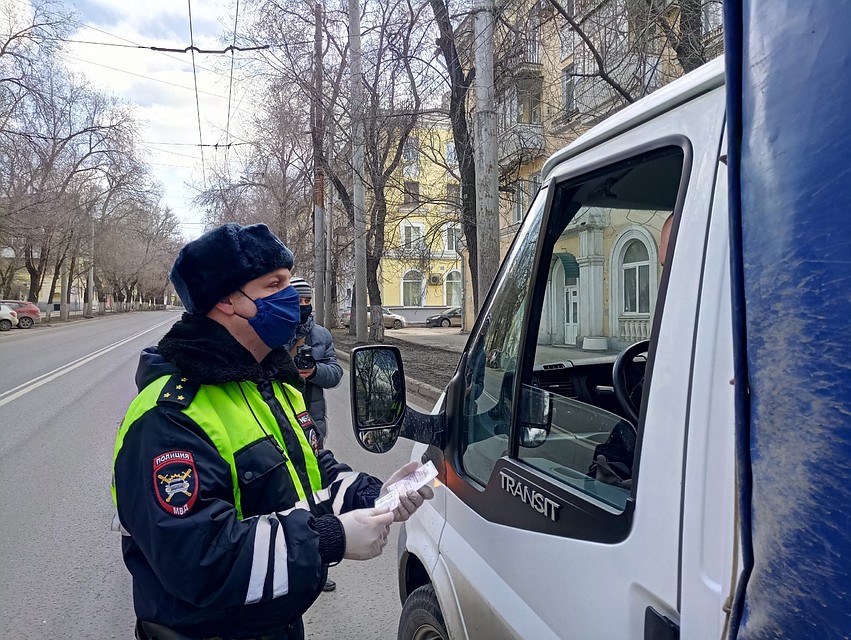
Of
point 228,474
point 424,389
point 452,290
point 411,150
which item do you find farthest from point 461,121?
point 452,290

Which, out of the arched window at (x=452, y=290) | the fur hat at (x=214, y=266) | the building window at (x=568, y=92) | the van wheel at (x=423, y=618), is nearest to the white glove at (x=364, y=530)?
the van wheel at (x=423, y=618)

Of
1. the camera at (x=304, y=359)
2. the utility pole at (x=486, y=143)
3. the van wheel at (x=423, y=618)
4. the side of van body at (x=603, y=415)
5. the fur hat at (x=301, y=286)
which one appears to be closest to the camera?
the side of van body at (x=603, y=415)

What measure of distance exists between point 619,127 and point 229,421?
1143 millimetres

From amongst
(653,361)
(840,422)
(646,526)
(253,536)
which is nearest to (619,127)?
(653,361)

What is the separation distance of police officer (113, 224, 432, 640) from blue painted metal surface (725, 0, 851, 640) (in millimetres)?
985

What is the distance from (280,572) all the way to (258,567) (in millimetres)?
51

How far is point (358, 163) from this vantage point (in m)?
15.4

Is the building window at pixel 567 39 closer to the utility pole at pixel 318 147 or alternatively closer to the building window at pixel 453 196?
the building window at pixel 453 196

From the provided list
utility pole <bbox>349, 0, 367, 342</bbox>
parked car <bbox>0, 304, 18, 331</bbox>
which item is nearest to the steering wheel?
utility pole <bbox>349, 0, 367, 342</bbox>

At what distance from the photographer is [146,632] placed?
1.56m

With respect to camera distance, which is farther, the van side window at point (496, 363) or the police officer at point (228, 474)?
the van side window at point (496, 363)

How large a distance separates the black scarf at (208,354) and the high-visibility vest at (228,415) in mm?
37

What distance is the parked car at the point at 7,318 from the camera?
31219mm

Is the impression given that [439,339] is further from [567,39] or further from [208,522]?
[208,522]
